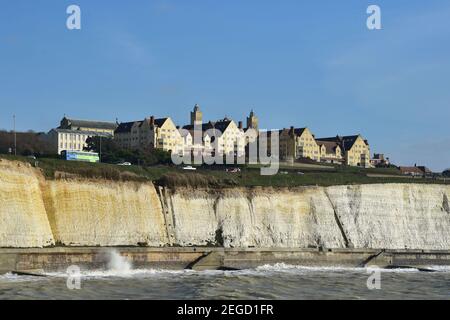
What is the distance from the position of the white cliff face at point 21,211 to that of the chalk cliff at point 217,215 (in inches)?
2.7

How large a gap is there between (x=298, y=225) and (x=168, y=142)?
220 feet

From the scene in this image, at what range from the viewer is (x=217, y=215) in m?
67.8

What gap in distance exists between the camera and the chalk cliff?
5638 cm

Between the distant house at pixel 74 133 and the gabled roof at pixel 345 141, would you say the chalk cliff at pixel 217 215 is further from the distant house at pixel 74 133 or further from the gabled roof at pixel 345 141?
the gabled roof at pixel 345 141

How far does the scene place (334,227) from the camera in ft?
242

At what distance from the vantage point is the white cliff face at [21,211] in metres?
54.0

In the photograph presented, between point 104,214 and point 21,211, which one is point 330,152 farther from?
point 21,211

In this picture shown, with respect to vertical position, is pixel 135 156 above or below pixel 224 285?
above

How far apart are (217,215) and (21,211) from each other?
18.8m

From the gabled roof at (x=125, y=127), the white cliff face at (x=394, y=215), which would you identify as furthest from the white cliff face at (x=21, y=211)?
the gabled roof at (x=125, y=127)

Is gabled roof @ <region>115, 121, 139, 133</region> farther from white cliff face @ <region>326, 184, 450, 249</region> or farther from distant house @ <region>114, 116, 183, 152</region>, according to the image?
white cliff face @ <region>326, 184, 450, 249</region>

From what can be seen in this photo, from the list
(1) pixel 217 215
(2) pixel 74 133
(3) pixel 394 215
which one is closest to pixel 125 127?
(2) pixel 74 133

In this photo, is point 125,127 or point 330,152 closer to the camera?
point 125,127

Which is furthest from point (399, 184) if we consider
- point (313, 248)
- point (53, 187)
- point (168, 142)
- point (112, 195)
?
point (168, 142)
